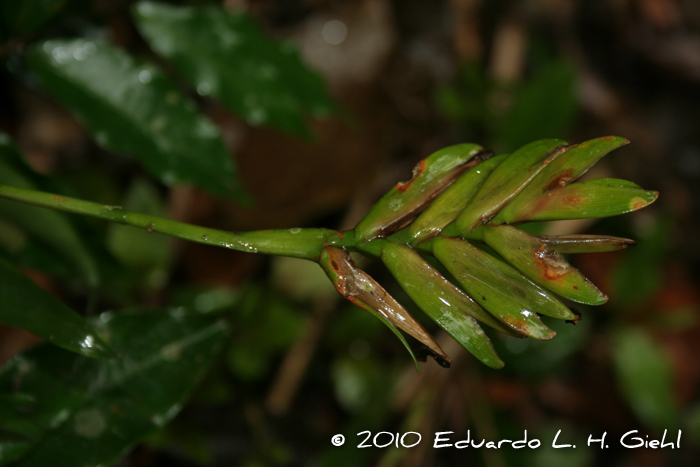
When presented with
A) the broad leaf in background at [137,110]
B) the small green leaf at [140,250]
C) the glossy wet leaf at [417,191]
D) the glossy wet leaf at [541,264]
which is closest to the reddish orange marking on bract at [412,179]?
the glossy wet leaf at [417,191]

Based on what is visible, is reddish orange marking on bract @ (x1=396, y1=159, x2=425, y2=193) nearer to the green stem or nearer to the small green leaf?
the green stem

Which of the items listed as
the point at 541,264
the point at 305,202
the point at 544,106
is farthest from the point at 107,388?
the point at 544,106

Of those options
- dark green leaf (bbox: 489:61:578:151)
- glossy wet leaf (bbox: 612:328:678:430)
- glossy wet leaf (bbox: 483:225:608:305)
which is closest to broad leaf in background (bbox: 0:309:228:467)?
glossy wet leaf (bbox: 483:225:608:305)

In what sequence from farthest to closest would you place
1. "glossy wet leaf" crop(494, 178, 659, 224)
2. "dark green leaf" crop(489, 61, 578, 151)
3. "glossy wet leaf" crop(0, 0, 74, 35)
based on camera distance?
1. "dark green leaf" crop(489, 61, 578, 151)
2. "glossy wet leaf" crop(0, 0, 74, 35)
3. "glossy wet leaf" crop(494, 178, 659, 224)

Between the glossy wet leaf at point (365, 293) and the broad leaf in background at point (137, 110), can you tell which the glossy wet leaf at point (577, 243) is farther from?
the broad leaf in background at point (137, 110)

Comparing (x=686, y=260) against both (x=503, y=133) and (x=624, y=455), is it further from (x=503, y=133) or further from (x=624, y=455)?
(x=503, y=133)

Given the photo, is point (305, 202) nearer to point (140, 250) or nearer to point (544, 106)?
point (140, 250)

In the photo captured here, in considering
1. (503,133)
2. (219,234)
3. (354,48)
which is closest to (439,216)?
(219,234)
